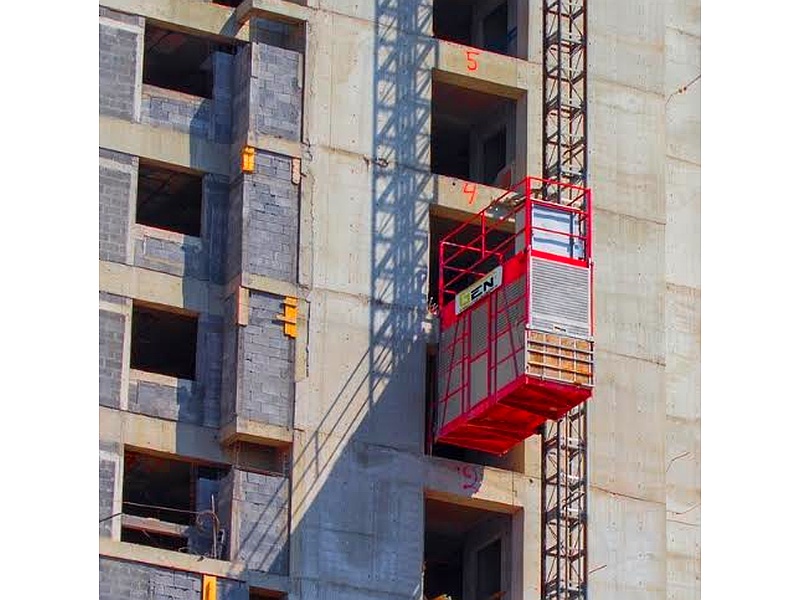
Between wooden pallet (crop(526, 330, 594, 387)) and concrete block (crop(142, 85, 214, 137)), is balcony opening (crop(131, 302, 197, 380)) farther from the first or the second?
wooden pallet (crop(526, 330, 594, 387))

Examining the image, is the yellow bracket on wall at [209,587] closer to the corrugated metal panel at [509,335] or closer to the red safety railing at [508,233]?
the corrugated metal panel at [509,335]

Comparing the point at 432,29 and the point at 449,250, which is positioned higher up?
the point at 432,29

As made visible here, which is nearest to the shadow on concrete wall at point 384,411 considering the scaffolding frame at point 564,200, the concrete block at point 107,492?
the scaffolding frame at point 564,200

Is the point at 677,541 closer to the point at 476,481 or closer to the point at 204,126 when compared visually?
the point at 476,481

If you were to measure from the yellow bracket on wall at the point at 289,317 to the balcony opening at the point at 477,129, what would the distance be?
8087mm

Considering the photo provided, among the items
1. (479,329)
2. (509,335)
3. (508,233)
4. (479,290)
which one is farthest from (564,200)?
(509,335)

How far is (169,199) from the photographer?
2953 inches

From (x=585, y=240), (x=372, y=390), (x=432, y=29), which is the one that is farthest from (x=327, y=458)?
(x=432, y=29)

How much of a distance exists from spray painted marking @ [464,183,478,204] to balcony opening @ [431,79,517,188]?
5.80 ft

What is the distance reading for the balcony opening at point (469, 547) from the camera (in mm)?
73312

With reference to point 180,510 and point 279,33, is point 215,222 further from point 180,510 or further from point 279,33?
point 180,510

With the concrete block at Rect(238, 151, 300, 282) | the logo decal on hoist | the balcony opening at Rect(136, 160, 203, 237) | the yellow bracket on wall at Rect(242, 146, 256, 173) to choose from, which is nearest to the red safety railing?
the logo decal on hoist

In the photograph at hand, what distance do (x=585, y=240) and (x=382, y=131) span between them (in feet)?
21.7

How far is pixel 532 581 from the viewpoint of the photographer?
7206 centimetres
